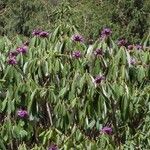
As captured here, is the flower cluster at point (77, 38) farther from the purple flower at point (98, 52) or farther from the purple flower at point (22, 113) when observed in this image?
the purple flower at point (22, 113)

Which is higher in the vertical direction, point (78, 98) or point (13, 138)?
point (78, 98)

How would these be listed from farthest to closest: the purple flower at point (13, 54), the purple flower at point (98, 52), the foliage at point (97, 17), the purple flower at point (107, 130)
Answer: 1. the foliage at point (97, 17)
2. the purple flower at point (13, 54)
3. the purple flower at point (98, 52)
4. the purple flower at point (107, 130)

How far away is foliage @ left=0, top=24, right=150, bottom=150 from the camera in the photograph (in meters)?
3.43

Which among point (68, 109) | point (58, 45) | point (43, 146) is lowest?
point (43, 146)

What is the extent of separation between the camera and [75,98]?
3.44 metres

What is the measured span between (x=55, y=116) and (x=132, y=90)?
1.72 feet

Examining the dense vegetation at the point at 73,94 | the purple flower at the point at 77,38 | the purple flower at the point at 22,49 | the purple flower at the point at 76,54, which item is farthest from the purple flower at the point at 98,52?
the purple flower at the point at 22,49

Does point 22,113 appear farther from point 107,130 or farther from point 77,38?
point 77,38

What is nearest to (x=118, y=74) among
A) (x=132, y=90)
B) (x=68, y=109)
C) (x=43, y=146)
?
(x=132, y=90)

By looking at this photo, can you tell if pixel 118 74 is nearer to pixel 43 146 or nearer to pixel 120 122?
pixel 120 122

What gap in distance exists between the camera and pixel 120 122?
366 cm

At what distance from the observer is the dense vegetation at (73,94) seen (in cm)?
343

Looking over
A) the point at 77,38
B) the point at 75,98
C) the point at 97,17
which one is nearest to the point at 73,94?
the point at 75,98

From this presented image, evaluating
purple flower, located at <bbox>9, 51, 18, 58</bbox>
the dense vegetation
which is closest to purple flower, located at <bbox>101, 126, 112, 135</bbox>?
the dense vegetation
